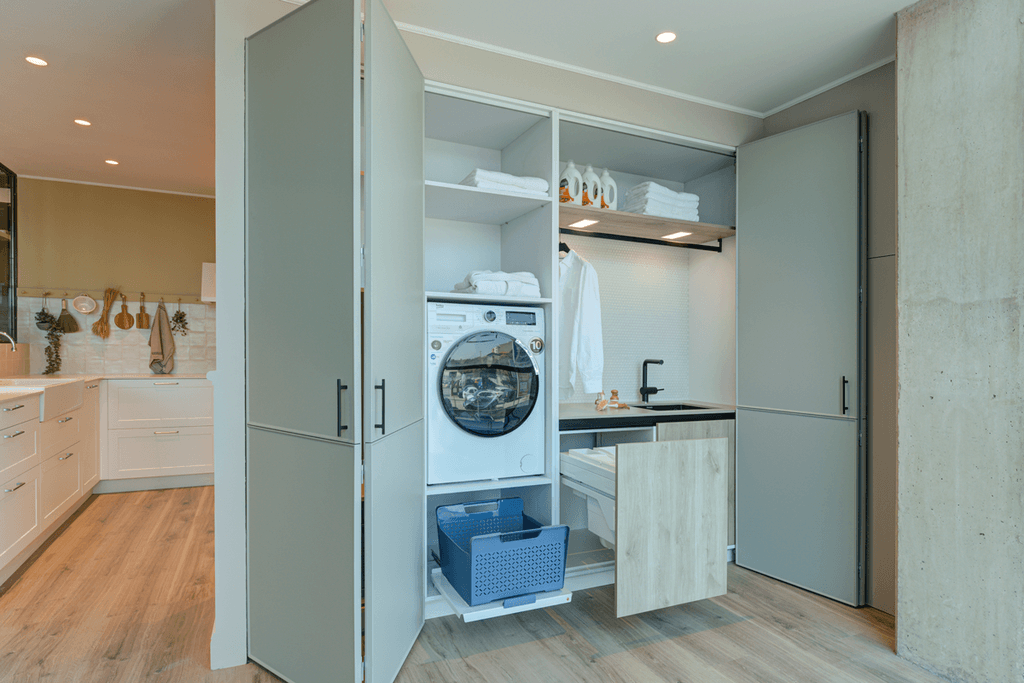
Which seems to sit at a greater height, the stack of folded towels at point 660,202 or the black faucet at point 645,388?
the stack of folded towels at point 660,202

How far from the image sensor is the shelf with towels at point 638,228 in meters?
2.90

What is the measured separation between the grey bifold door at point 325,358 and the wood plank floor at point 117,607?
37 centimetres

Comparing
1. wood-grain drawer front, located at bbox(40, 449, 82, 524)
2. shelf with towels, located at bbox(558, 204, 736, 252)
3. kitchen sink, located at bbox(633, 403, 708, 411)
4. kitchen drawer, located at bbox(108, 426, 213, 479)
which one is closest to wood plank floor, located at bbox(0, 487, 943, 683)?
wood-grain drawer front, located at bbox(40, 449, 82, 524)

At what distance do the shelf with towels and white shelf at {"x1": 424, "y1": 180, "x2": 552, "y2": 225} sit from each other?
21 cm

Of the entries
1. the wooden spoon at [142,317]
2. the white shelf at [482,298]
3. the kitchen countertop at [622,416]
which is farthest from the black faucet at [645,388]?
the wooden spoon at [142,317]

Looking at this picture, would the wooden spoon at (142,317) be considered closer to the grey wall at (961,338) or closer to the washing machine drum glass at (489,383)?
the washing machine drum glass at (489,383)

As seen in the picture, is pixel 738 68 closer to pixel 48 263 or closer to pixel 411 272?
pixel 411 272

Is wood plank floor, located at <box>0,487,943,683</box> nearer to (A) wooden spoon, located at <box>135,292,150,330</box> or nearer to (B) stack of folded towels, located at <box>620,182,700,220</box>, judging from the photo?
(B) stack of folded towels, located at <box>620,182,700,220</box>

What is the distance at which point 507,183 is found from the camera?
2551 millimetres

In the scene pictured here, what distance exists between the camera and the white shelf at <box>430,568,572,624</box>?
211 cm

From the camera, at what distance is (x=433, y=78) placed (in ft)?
7.92

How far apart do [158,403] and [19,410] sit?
65.9 inches

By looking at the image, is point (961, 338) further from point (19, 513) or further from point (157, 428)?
point (157, 428)

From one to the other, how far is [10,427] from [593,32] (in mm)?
3269
